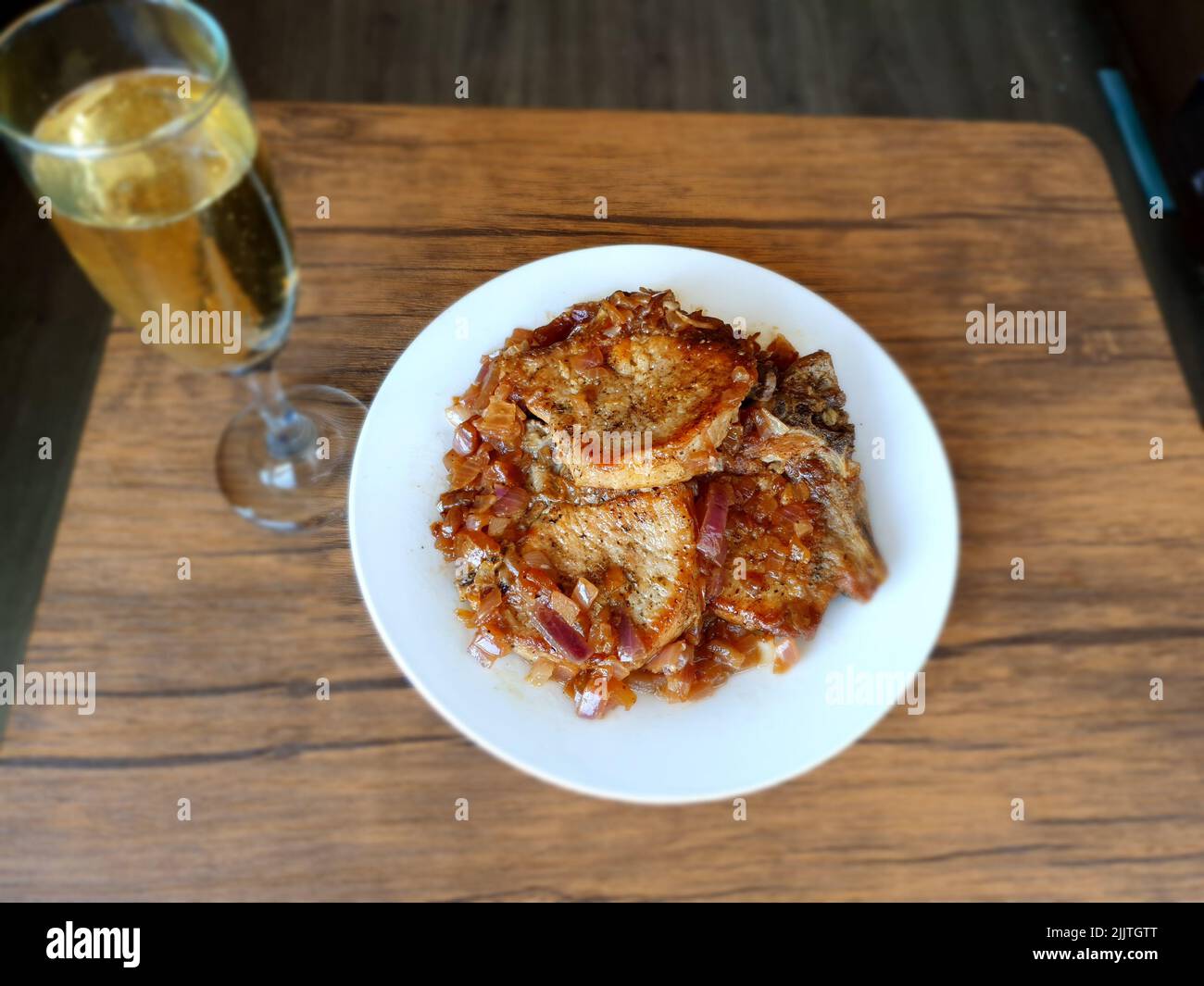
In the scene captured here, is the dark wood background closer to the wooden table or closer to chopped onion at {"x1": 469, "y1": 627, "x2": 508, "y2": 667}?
the wooden table

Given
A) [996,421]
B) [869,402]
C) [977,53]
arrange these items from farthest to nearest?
[977,53], [996,421], [869,402]

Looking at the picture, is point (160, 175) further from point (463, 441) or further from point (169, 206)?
point (463, 441)

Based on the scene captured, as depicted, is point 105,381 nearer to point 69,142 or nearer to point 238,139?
point 69,142

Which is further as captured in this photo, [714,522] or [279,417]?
[279,417]

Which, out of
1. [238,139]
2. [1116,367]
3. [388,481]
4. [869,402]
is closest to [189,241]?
[238,139]

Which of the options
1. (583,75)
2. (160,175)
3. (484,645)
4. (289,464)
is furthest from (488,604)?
(583,75)

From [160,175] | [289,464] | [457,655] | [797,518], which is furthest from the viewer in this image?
[289,464]

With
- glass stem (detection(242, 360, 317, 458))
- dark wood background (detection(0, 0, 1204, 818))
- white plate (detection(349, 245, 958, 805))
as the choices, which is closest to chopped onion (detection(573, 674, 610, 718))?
white plate (detection(349, 245, 958, 805))
